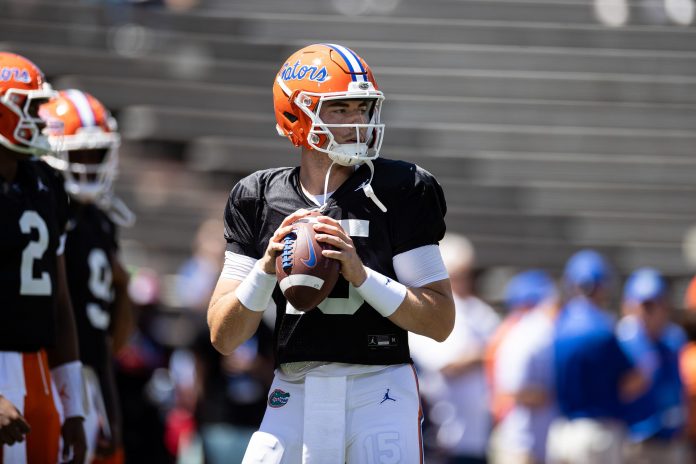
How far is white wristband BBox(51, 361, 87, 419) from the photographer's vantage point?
495 centimetres

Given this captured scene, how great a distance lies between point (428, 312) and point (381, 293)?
207 millimetres

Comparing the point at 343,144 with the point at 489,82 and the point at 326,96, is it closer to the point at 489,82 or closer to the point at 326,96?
the point at 326,96

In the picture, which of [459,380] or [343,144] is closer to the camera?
[343,144]

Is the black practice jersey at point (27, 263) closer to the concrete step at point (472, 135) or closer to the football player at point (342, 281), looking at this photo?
the football player at point (342, 281)

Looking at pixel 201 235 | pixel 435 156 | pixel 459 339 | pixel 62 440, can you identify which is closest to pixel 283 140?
pixel 435 156

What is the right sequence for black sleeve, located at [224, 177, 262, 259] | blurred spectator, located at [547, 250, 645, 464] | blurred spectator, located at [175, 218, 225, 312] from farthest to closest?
1. blurred spectator, located at [175, 218, 225, 312]
2. blurred spectator, located at [547, 250, 645, 464]
3. black sleeve, located at [224, 177, 262, 259]

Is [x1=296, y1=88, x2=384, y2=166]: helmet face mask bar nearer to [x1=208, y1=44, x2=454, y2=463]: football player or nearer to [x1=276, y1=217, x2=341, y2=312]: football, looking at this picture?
[x1=208, y1=44, x2=454, y2=463]: football player

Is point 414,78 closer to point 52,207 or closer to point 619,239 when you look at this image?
point 619,239

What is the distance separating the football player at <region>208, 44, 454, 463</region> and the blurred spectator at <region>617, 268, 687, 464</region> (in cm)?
455

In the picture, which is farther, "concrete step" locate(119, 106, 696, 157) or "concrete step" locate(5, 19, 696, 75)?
"concrete step" locate(5, 19, 696, 75)

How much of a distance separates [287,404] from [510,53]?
9.32 m

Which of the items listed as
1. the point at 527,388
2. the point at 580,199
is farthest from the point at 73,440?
the point at 580,199

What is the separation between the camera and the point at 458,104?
12578 millimetres

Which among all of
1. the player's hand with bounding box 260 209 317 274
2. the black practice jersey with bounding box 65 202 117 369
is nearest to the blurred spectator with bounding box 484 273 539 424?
the black practice jersey with bounding box 65 202 117 369
